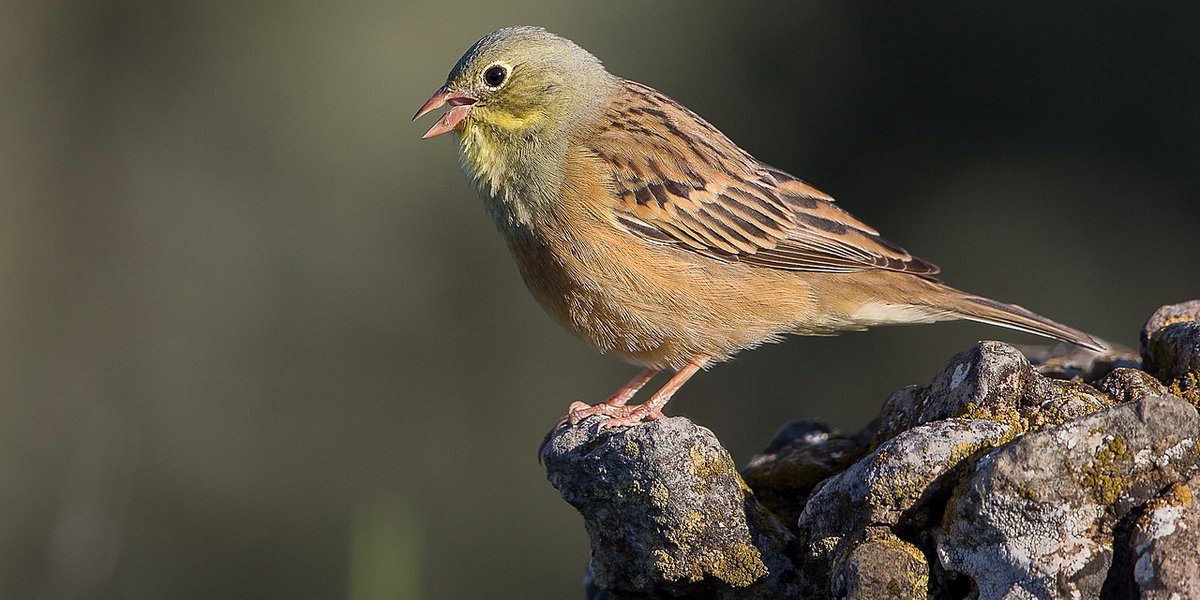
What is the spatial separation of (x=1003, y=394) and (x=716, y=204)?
2332 mm

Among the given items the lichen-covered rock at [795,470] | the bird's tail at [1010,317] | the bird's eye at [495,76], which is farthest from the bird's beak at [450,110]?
the bird's tail at [1010,317]

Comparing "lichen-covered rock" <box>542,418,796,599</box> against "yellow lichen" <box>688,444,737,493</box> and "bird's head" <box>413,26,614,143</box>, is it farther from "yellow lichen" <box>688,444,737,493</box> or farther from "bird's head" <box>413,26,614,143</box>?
"bird's head" <box>413,26,614,143</box>

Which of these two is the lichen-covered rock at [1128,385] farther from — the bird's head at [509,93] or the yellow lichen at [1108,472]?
the bird's head at [509,93]

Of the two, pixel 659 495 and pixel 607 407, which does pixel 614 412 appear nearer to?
pixel 607 407

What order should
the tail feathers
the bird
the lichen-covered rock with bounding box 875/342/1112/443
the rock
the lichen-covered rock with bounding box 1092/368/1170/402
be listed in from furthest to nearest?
1. the bird
2. the tail feathers
3. the rock
4. the lichen-covered rock with bounding box 1092/368/1170/402
5. the lichen-covered rock with bounding box 875/342/1112/443

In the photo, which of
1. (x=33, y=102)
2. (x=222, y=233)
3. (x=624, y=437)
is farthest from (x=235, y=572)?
(x=624, y=437)

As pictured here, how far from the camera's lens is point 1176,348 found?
3.73 m

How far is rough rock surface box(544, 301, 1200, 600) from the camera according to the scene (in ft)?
9.54

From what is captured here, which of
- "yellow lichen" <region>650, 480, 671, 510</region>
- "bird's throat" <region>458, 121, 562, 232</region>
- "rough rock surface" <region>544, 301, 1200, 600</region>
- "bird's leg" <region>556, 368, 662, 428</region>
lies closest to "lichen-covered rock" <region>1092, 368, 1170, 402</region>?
"rough rock surface" <region>544, 301, 1200, 600</region>

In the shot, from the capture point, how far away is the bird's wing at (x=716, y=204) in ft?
17.9

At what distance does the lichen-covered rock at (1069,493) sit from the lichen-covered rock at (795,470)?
0.96 meters

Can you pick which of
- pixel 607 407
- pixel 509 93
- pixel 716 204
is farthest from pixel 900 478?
pixel 509 93

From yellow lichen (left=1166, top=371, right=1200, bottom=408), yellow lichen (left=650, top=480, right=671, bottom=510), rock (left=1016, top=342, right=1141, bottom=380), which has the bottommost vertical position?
yellow lichen (left=650, top=480, right=671, bottom=510)

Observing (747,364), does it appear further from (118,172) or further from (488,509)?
(118,172)
